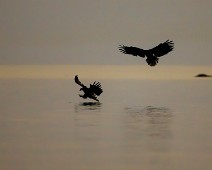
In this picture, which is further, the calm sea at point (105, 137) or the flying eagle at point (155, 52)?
the flying eagle at point (155, 52)

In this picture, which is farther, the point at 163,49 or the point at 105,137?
the point at 163,49

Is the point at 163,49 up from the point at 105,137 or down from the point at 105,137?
up

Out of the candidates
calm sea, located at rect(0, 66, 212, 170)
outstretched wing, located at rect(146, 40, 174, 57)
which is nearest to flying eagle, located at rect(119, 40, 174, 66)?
outstretched wing, located at rect(146, 40, 174, 57)

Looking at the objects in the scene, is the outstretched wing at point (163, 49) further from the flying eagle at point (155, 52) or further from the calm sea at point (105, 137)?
the calm sea at point (105, 137)

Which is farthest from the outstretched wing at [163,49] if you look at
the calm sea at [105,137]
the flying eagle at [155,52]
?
the calm sea at [105,137]

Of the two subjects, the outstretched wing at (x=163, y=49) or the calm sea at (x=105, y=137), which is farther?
→ the outstretched wing at (x=163, y=49)

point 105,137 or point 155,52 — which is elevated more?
point 155,52

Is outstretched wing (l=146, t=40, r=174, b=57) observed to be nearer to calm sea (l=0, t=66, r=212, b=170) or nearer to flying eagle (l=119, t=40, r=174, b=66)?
flying eagle (l=119, t=40, r=174, b=66)

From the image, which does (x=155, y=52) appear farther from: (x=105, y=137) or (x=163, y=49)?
(x=105, y=137)

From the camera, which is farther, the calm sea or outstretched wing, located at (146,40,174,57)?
outstretched wing, located at (146,40,174,57)

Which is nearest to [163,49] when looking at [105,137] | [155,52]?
[155,52]

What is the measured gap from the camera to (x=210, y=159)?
29250 millimetres

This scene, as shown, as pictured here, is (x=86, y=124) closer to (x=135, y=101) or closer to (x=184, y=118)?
(x=184, y=118)

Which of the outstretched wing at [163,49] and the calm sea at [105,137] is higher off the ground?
the outstretched wing at [163,49]
